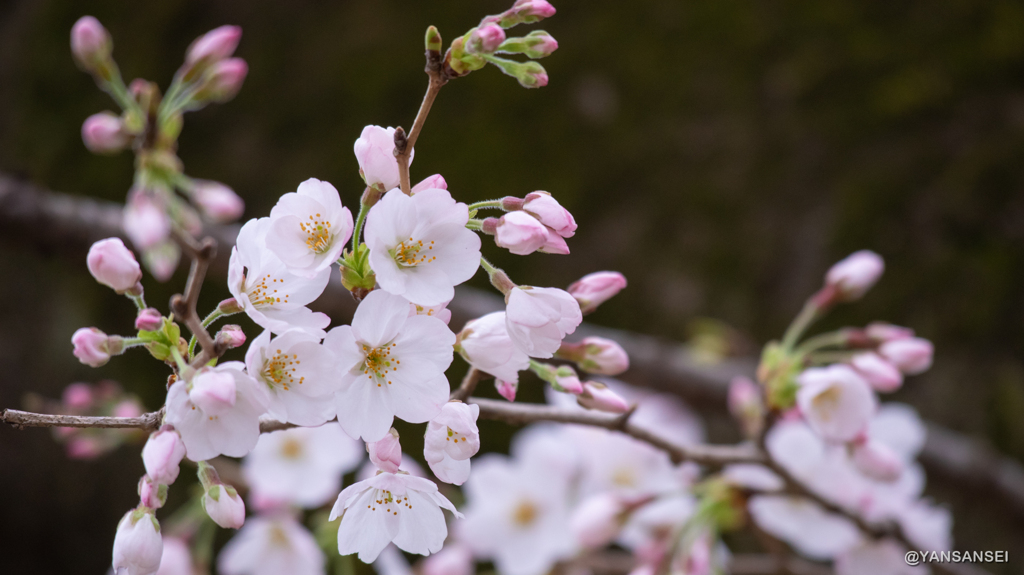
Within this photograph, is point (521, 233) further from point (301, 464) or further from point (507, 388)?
point (301, 464)

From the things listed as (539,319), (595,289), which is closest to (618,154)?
(595,289)

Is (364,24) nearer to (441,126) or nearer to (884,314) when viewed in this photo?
(441,126)

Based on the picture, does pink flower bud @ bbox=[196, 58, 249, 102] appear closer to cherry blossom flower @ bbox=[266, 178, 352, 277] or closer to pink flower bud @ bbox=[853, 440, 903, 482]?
cherry blossom flower @ bbox=[266, 178, 352, 277]

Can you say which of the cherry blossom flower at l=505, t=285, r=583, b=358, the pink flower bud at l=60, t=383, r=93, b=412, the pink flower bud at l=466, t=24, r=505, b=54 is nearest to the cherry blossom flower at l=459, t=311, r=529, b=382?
the cherry blossom flower at l=505, t=285, r=583, b=358

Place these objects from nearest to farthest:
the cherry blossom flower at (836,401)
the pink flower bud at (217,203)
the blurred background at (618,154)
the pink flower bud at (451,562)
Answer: the cherry blossom flower at (836,401) < the pink flower bud at (217,203) < the pink flower bud at (451,562) < the blurred background at (618,154)

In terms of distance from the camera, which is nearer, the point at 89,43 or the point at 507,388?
the point at 507,388

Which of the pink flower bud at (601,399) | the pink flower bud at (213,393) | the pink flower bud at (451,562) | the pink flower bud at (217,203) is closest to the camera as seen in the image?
the pink flower bud at (213,393)

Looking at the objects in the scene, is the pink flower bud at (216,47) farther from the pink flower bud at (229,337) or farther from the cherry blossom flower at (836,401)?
the cherry blossom flower at (836,401)

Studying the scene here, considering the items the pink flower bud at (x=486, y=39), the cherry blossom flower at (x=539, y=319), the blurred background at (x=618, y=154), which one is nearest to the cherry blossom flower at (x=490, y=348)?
the cherry blossom flower at (x=539, y=319)
